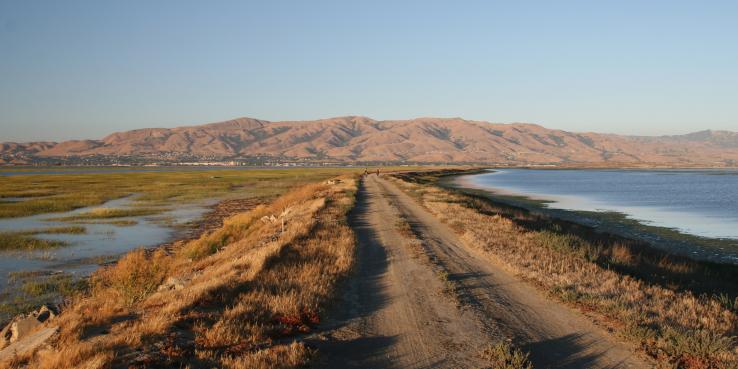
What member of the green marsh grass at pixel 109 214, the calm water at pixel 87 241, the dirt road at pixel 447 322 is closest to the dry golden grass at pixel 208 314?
the dirt road at pixel 447 322

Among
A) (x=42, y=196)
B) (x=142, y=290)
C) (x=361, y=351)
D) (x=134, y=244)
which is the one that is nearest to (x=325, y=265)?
(x=142, y=290)

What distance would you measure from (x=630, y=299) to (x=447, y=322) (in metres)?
5.06

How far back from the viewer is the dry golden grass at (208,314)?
7879mm

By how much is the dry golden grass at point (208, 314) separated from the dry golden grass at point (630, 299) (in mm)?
6061

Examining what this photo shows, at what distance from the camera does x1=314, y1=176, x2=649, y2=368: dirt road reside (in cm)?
841

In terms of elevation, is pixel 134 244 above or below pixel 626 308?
below

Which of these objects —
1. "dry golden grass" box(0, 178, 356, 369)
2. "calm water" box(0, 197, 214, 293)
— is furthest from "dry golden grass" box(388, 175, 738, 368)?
"calm water" box(0, 197, 214, 293)

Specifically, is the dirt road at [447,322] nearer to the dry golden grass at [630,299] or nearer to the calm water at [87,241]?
the dry golden grass at [630,299]

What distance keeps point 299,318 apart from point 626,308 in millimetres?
7420

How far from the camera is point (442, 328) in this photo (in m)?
9.92

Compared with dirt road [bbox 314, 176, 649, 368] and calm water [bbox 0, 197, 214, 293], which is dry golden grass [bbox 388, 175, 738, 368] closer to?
dirt road [bbox 314, 176, 649, 368]

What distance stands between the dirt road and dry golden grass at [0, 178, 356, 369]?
2.74 feet

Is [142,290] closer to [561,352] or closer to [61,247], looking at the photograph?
[561,352]

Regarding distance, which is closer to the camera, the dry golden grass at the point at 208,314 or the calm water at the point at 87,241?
the dry golden grass at the point at 208,314
